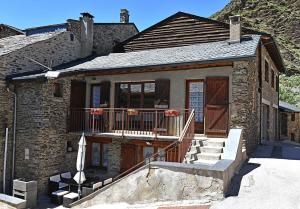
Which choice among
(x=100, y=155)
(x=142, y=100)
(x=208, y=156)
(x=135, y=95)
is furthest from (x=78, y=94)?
(x=208, y=156)

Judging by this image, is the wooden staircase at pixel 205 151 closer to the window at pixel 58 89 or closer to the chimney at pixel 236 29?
the chimney at pixel 236 29

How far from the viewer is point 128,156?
14656mm

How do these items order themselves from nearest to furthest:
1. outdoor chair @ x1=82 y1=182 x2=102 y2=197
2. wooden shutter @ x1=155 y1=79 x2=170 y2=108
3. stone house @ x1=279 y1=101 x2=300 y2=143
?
outdoor chair @ x1=82 y1=182 x2=102 y2=197
wooden shutter @ x1=155 y1=79 x2=170 y2=108
stone house @ x1=279 y1=101 x2=300 y2=143

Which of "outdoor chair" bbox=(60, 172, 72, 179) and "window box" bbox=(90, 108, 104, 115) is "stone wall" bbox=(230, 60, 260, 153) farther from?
"outdoor chair" bbox=(60, 172, 72, 179)

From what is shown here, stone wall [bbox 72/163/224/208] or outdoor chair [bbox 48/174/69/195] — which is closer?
stone wall [bbox 72/163/224/208]

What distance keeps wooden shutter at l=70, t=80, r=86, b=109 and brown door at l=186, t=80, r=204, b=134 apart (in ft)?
18.9

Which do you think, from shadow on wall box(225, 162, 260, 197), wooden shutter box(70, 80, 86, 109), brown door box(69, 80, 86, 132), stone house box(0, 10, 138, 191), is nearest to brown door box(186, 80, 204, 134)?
shadow on wall box(225, 162, 260, 197)

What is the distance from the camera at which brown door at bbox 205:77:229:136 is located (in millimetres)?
12672

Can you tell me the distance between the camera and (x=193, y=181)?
27.5 ft

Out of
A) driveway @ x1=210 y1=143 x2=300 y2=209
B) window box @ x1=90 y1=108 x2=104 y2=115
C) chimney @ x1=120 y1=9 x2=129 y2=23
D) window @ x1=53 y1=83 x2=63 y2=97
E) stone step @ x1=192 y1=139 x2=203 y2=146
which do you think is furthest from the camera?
chimney @ x1=120 y1=9 x2=129 y2=23

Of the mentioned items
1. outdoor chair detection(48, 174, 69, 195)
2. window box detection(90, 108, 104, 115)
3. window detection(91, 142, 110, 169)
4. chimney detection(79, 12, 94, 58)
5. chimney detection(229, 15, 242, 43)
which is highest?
chimney detection(79, 12, 94, 58)

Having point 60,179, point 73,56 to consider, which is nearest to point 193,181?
point 60,179

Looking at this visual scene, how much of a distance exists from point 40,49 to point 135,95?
19.4ft

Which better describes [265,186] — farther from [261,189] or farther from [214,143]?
[214,143]
